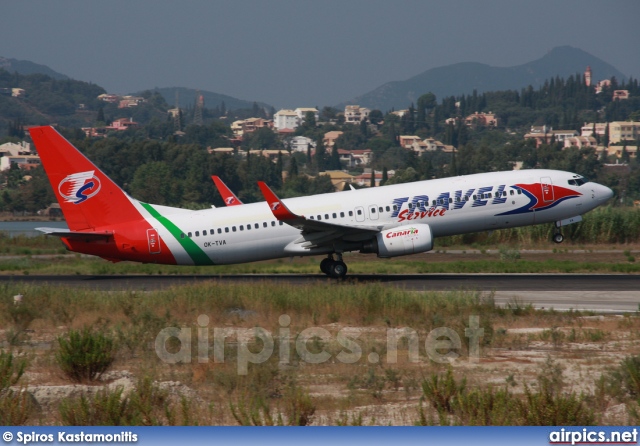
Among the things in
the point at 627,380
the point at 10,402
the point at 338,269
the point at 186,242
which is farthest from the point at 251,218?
the point at 627,380

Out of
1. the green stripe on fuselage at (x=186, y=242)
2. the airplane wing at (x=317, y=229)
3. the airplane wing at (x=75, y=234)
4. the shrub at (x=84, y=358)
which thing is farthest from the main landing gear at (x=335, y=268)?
the shrub at (x=84, y=358)

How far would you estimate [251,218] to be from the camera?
3300 centimetres

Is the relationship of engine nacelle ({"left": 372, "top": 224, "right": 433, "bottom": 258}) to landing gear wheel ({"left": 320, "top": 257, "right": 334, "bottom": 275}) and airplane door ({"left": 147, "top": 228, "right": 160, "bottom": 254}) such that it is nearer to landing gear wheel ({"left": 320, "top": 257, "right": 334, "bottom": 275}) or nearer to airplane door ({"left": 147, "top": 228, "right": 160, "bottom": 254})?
landing gear wheel ({"left": 320, "top": 257, "right": 334, "bottom": 275})

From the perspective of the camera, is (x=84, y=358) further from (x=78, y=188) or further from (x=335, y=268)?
(x=335, y=268)

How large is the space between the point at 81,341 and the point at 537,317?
40.3ft

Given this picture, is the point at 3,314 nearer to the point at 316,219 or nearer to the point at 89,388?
the point at 89,388

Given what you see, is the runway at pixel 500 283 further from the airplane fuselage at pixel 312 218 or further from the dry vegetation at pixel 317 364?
the dry vegetation at pixel 317 364

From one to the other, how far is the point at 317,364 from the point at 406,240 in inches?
572

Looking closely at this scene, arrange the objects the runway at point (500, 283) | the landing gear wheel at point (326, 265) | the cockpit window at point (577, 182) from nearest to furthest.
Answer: the runway at point (500, 283)
the landing gear wheel at point (326, 265)
the cockpit window at point (577, 182)

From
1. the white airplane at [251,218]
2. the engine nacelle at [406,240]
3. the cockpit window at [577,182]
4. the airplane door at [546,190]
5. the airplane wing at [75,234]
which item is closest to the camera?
the airplane wing at [75,234]

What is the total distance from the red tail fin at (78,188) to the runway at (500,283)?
8.48ft

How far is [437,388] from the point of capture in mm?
14125

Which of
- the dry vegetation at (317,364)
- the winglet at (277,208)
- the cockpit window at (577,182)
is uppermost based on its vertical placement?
the cockpit window at (577,182)

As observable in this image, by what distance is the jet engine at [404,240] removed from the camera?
3172 cm
